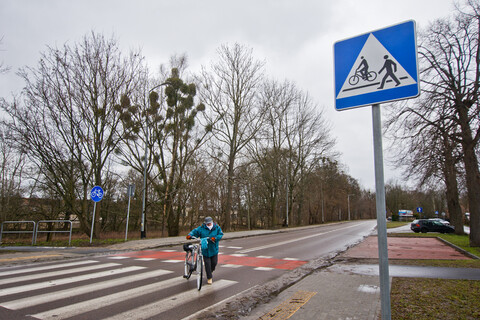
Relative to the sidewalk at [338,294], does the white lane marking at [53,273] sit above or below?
below

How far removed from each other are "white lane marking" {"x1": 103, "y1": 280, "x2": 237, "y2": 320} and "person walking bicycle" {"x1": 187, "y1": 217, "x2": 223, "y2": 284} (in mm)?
407

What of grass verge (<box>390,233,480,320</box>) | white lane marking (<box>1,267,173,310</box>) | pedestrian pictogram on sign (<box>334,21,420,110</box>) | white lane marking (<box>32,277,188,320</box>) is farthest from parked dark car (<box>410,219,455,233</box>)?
pedestrian pictogram on sign (<box>334,21,420,110</box>)

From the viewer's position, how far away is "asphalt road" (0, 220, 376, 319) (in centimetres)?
468

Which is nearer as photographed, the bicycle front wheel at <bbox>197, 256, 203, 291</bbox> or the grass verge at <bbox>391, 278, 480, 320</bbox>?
the grass verge at <bbox>391, 278, 480, 320</bbox>

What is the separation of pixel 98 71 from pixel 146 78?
3944mm

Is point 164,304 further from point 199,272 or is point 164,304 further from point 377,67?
point 377,67

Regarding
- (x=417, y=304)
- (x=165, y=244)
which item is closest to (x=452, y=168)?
(x=417, y=304)

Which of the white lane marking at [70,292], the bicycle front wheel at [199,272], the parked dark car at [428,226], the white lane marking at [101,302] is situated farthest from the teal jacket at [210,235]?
the parked dark car at [428,226]

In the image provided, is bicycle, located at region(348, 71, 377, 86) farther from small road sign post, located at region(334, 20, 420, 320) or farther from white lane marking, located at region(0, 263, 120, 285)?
white lane marking, located at region(0, 263, 120, 285)

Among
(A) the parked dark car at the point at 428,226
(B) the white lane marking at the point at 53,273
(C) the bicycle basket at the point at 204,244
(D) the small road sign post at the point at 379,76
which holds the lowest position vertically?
(A) the parked dark car at the point at 428,226

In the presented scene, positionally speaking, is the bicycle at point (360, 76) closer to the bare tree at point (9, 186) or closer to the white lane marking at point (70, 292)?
the white lane marking at point (70, 292)

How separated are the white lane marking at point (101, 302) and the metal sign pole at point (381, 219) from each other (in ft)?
12.7

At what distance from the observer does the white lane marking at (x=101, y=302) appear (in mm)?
4465

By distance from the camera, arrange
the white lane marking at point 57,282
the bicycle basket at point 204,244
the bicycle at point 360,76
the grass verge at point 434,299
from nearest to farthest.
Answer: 1. the bicycle at point 360,76
2. the grass verge at point 434,299
3. the white lane marking at point 57,282
4. the bicycle basket at point 204,244
